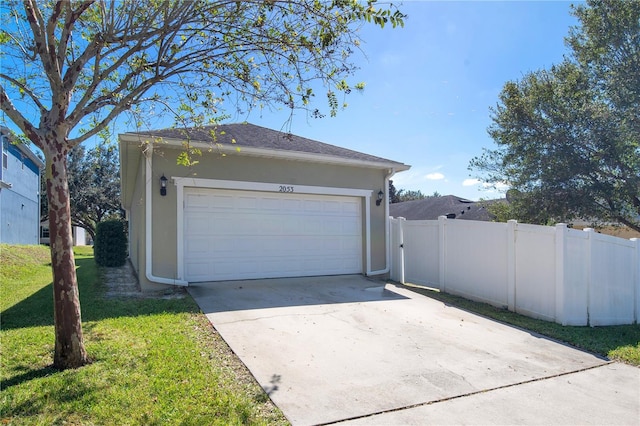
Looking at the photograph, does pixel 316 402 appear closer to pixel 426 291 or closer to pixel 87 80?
pixel 87 80

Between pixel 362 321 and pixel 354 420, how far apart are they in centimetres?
308

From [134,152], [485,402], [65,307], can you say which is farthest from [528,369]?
[134,152]

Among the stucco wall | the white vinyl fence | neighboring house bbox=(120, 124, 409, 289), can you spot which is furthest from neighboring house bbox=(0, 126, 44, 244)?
the white vinyl fence

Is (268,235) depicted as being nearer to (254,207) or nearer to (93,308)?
(254,207)

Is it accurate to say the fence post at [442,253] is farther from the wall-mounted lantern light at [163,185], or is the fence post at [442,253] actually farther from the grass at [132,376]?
the wall-mounted lantern light at [163,185]

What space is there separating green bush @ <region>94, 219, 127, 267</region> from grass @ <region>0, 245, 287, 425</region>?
909cm

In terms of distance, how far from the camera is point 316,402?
138 inches

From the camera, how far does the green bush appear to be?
48.9 feet

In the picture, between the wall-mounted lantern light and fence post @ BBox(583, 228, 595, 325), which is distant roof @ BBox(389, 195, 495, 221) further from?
the wall-mounted lantern light

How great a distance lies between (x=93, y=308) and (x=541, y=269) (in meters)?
7.93

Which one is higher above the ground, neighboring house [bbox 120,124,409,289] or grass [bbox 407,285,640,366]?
neighboring house [bbox 120,124,409,289]

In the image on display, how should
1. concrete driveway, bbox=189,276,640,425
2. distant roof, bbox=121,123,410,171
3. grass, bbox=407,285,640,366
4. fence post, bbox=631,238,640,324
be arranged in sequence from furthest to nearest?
distant roof, bbox=121,123,410,171 → fence post, bbox=631,238,640,324 → grass, bbox=407,285,640,366 → concrete driveway, bbox=189,276,640,425

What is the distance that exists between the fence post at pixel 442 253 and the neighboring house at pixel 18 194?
16633mm

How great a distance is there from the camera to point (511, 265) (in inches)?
297
